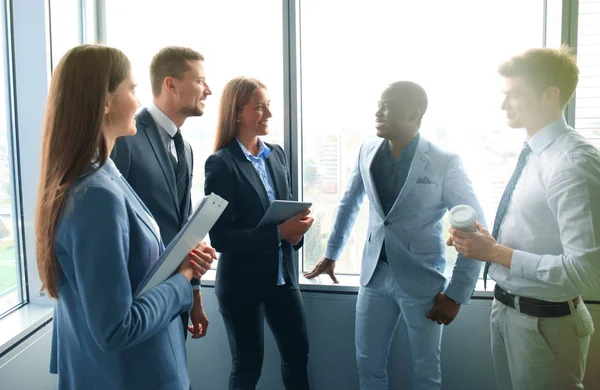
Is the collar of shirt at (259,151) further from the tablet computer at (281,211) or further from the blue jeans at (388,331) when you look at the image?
the blue jeans at (388,331)

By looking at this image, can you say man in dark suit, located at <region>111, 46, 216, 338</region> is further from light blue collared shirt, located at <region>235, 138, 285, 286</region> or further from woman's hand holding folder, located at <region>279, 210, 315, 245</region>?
woman's hand holding folder, located at <region>279, 210, 315, 245</region>

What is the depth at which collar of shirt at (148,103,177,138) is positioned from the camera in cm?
193

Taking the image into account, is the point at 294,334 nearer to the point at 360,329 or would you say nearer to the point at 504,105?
the point at 360,329

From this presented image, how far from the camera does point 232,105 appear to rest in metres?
2.16

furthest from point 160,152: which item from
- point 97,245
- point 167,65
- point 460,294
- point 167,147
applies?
point 460,294

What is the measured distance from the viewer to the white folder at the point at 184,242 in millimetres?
1196

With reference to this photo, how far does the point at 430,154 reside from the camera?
6.87ft

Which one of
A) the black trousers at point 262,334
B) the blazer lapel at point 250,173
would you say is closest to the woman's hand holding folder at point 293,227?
the blazer lapel at point 250,173

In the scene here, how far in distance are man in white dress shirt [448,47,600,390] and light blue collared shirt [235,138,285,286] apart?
0.75m

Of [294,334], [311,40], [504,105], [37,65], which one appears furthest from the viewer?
[311,40]

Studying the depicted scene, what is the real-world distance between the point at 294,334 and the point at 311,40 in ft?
4.99

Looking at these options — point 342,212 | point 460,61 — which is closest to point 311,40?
point 460,61

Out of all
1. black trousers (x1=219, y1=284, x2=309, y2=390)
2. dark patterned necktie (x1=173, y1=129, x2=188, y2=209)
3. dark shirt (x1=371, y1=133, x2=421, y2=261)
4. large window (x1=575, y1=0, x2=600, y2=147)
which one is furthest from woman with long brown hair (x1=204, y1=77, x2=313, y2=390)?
large window (x1=575, y1=0, x2=600, y2=147)

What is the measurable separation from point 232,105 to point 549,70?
125cm
